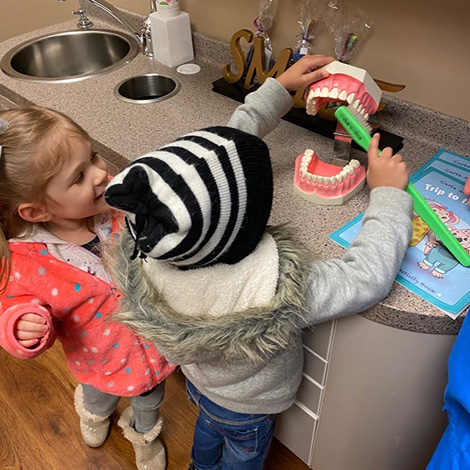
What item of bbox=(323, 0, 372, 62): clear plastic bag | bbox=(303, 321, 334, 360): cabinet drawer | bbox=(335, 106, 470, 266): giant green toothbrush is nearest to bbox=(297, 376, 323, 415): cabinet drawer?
bbox=(303, 321, 334, 360): cabinet drawer

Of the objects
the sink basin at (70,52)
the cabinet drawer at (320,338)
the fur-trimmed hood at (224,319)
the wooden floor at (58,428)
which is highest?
the fur-trimmed hood at (224,319)

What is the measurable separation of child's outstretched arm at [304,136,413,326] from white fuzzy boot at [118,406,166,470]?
81cm

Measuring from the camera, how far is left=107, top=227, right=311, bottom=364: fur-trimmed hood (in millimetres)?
720

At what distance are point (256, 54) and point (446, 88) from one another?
48 centimetres

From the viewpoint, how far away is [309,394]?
109 centimetres

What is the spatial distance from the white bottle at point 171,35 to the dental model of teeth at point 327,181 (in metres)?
0.70

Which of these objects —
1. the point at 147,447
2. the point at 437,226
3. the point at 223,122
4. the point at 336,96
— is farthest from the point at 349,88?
the point at 147,447

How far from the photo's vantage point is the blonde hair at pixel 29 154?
34.3 inches

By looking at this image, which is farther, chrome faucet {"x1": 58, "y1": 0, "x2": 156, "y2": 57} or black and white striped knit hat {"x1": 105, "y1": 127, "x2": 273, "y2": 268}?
chrome faucet {"x1": 58, "y1": 0, "x2": 156, "y2": 57}

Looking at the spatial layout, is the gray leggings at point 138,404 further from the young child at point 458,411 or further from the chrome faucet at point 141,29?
the chrome faucet at point 141,29

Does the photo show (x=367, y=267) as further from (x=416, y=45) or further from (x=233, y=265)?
(x=416, y=45)

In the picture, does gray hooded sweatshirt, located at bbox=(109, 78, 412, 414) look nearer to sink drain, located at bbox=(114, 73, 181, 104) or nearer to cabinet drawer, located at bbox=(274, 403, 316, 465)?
cabinet drawer, located at bbox=(274, 403, 316, 465)

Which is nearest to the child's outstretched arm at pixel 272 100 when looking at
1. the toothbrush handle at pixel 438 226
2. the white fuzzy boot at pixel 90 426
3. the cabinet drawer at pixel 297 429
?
the toothbrush handle at pixel 438 226

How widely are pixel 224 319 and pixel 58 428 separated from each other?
41.9 inches
